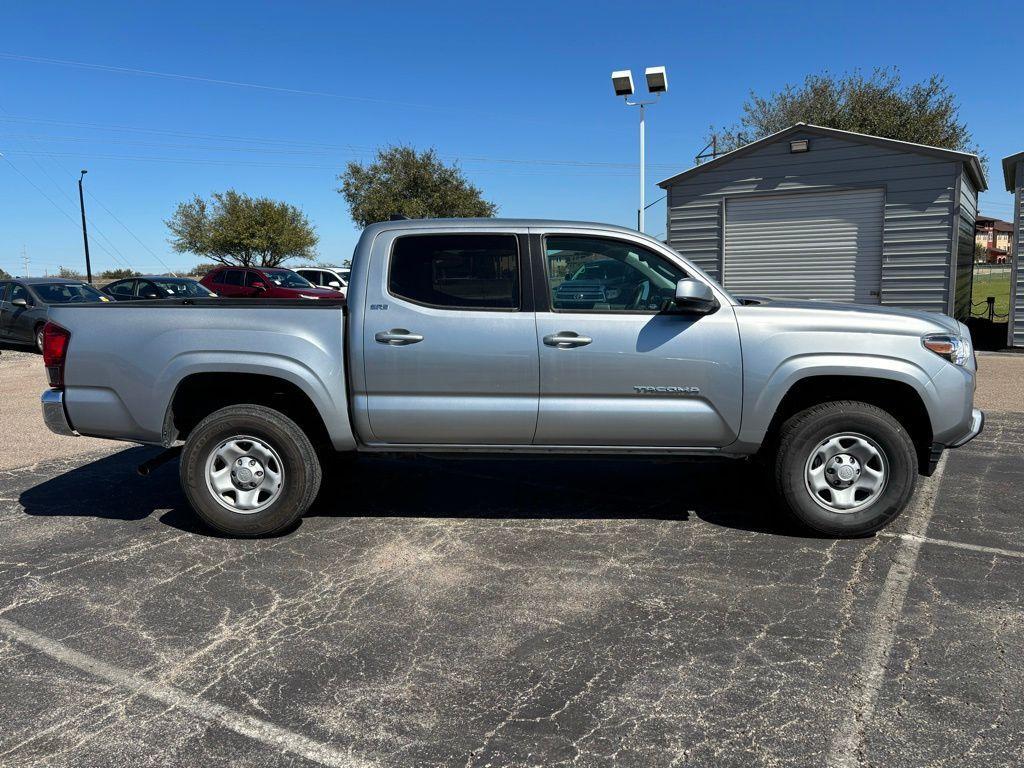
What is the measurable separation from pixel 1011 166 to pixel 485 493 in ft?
40.6

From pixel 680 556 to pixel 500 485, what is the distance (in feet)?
6.32

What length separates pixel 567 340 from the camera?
178 inches

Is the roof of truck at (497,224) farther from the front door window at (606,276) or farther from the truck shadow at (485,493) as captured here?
the truck shadow at (485,493)

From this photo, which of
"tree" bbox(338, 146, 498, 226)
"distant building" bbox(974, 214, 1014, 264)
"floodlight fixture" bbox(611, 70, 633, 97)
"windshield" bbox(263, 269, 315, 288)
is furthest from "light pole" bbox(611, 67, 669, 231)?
"distant building" bbox(974, 214, 1014, 264)

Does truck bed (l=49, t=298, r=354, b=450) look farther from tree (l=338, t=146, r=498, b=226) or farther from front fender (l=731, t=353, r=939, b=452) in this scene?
tree (l=338, t=146, r=498, b=226)

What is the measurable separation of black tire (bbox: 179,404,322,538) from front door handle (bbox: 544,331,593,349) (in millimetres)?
1609

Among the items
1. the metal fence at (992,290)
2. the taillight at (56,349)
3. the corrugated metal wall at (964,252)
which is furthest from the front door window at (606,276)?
the metal fence at (992,290)

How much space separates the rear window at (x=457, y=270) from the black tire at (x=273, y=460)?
1093 millimetres

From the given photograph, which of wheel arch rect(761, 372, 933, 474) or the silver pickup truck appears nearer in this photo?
the silver pickup truck

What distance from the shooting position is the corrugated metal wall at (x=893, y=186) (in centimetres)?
1330

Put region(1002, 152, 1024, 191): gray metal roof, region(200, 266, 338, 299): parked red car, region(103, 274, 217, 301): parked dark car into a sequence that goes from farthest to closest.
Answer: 1. region(200, 266, 338, 299): parked red car
2. region(103, 274, 217, 301): parked dark car
3. region(1002, 152, 1024, 191): gray metal roof

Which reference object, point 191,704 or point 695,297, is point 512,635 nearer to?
point 191,704

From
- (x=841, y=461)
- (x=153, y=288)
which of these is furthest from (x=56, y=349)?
(x=153, y=288)

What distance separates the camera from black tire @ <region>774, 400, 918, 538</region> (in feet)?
14.8
